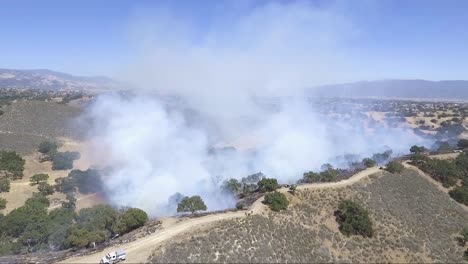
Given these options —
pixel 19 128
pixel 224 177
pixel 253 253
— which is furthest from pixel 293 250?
→ pixel 19 128

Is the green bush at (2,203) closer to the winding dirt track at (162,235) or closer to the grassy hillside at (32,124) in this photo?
the grassy hillside at (32,124)

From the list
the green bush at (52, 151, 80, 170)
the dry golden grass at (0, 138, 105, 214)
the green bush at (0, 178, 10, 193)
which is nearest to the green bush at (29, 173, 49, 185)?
the dry golden grass at (0, 138, 105, 214)

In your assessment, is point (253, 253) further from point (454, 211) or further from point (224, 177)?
point (224, 177)

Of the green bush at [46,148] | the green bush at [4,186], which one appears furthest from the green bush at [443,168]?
the green bush at [46,148]

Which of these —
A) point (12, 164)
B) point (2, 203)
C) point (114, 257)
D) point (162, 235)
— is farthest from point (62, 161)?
point (114, 257)

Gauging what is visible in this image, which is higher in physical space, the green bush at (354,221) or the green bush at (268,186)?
the green bush at (268,186)

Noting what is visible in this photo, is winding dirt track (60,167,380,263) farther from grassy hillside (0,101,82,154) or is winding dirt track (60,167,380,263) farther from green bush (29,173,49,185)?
grassy hillside (0,101,82,154)

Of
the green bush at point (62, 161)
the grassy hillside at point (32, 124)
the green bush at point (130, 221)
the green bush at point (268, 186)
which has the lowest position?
the green bush at point (130, 221)
